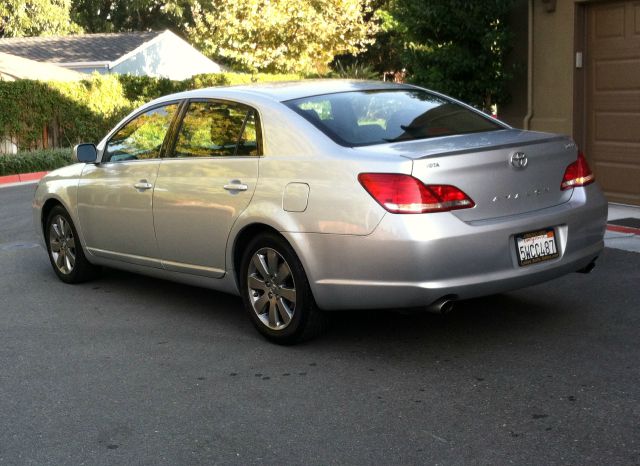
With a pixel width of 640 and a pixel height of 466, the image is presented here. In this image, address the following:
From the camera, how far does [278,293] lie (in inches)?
233

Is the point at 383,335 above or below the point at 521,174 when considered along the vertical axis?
below

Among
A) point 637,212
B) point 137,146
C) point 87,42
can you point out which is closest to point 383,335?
point 137,146

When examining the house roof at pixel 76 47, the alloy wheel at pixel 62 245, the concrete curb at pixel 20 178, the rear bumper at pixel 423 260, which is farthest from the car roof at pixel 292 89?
the house roof at pixel 76 47

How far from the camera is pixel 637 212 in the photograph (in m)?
10.7

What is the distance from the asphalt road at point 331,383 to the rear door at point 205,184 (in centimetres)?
51

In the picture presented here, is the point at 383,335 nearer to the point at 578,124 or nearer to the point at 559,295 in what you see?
the point at 559,295

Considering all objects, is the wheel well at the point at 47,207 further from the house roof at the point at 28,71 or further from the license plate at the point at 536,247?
the house roof at the point at 28,71

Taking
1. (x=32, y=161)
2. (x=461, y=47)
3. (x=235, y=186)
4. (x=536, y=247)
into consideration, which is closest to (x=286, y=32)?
(x=32, y=161)

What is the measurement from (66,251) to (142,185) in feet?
4.93

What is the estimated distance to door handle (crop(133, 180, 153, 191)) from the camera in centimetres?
690

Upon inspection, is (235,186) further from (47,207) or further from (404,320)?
(47,207)

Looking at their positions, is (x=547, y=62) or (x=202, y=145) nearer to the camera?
(x=202, y=145)

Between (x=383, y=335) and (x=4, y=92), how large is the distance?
19.5 metres

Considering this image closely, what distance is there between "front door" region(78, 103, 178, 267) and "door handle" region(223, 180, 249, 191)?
2.96ft
